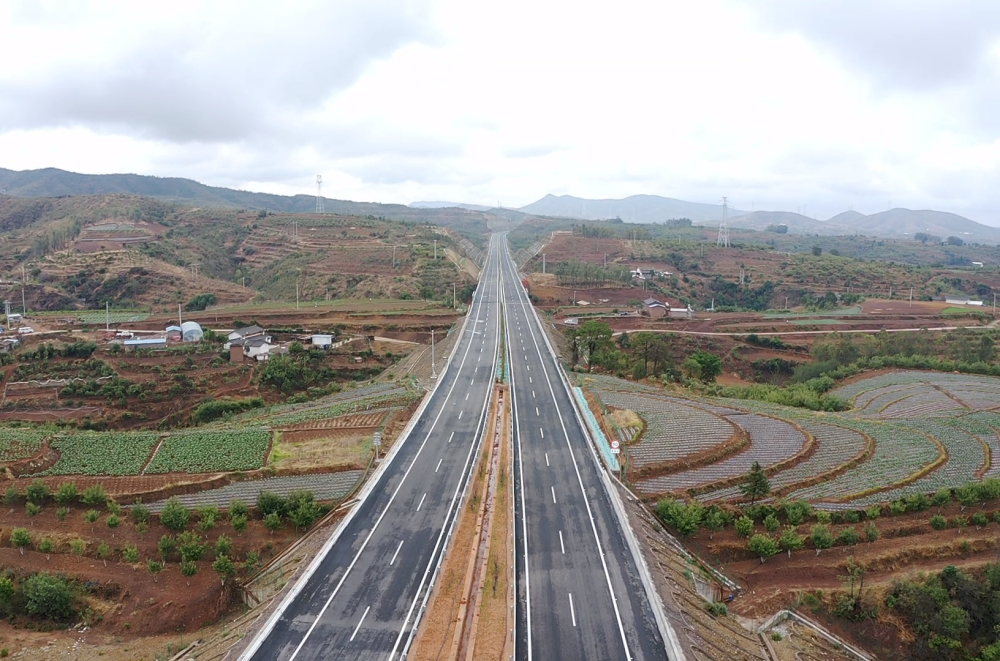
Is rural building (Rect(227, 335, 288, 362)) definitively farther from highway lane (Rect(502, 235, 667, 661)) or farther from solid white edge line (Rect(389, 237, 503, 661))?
highway lane (Rect(502, 235, 667, 661))

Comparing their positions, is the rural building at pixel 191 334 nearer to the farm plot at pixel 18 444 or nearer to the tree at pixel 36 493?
the farm plot at pixel 18 444

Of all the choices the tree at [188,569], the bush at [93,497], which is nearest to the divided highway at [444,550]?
the tree at [188,569]

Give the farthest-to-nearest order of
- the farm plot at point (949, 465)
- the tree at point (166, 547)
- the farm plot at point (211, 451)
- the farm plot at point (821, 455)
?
the farm plot at point (211, 451), the farm plot at point (821, 455), the farm plot at point (949, 465), the tree at point (166, 547)

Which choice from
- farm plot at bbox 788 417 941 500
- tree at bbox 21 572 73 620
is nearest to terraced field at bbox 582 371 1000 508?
farm plot at bbox 788 417 941 500

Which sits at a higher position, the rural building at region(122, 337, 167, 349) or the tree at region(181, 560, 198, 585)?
the rural building at region(122, 337, 167, 349)

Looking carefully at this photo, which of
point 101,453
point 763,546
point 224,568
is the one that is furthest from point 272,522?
point 763,546

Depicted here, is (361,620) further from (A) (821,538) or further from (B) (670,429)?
(B) (670,429)
